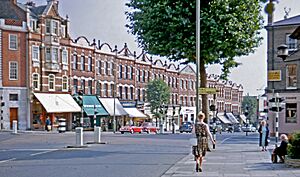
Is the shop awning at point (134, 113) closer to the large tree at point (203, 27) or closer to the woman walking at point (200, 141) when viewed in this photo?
the large tree at point (203, 27)

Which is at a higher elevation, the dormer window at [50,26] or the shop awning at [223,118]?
the dormer window at [50,26]

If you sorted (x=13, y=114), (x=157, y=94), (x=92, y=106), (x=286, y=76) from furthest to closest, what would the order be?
(x=157, y=94) < (x=92, y=106) < (x=13, y=114) < (x=286, y=76)

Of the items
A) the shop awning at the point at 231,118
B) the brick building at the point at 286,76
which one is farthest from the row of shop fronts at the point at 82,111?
the shop awning at the point at 231,118

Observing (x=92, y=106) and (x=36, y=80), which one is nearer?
(x=36, y=80)

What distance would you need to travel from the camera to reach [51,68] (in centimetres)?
5800

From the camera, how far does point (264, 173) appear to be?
14594 mm

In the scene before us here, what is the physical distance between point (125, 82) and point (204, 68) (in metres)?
51.3

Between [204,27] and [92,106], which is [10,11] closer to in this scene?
[92,106]

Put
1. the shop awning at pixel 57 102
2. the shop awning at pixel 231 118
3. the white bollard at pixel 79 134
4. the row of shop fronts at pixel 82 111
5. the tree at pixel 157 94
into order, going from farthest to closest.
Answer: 1. the shop awning at pixel 231 118
2. the tree at pixel 157 94
3. the row of shop fronts at pixel 82 111
4. the shop awning at pixel 57 102
5. the white bollard at pixel 79 134

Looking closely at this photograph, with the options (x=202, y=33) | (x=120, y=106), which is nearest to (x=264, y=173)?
(x=202, y=33)

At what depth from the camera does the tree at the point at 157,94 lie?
74.2 metres

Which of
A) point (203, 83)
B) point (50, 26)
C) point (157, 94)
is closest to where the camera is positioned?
point (203, 83)

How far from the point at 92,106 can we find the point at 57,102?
724 cm

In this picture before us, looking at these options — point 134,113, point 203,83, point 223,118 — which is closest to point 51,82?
point 134,113
